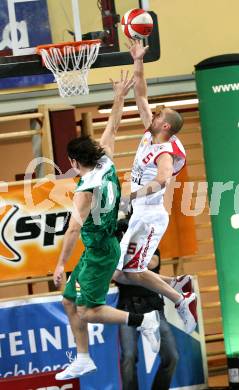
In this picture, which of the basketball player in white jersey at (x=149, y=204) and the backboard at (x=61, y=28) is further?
the backboard at (x=61, y=28)

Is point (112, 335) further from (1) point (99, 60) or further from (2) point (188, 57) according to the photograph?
(2) point (188, 57)

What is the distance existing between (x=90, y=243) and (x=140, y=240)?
2.59ft

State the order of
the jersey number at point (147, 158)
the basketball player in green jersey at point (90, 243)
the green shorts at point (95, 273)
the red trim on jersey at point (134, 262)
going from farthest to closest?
1. the jersey number at point (147, 158)
2. the red trim on jersey at point (134, 262)
3. the green shorts at point (95, 273)
4. the basketball player in green jersey at point (90, 243)

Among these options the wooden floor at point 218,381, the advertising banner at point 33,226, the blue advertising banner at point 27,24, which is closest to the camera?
the blue advertising banner at point 27,24

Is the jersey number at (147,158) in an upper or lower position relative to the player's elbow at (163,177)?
upper

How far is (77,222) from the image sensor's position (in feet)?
26.7

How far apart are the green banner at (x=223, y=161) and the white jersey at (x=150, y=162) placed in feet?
4.17

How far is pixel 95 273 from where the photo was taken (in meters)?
8.30

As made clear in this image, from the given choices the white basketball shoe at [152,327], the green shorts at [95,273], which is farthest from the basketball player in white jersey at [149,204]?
the green shorts at [95,273]

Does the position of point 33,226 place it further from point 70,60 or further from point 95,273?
point 95,273

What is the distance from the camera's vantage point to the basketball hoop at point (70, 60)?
30.8 ft

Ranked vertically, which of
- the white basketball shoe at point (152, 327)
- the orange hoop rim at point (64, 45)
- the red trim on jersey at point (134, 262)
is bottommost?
the white basketball shoe at point (152, 327)

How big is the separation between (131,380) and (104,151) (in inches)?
93.4

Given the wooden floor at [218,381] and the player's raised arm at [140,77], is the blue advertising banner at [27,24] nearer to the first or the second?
the player's raised arm at [140,77]
